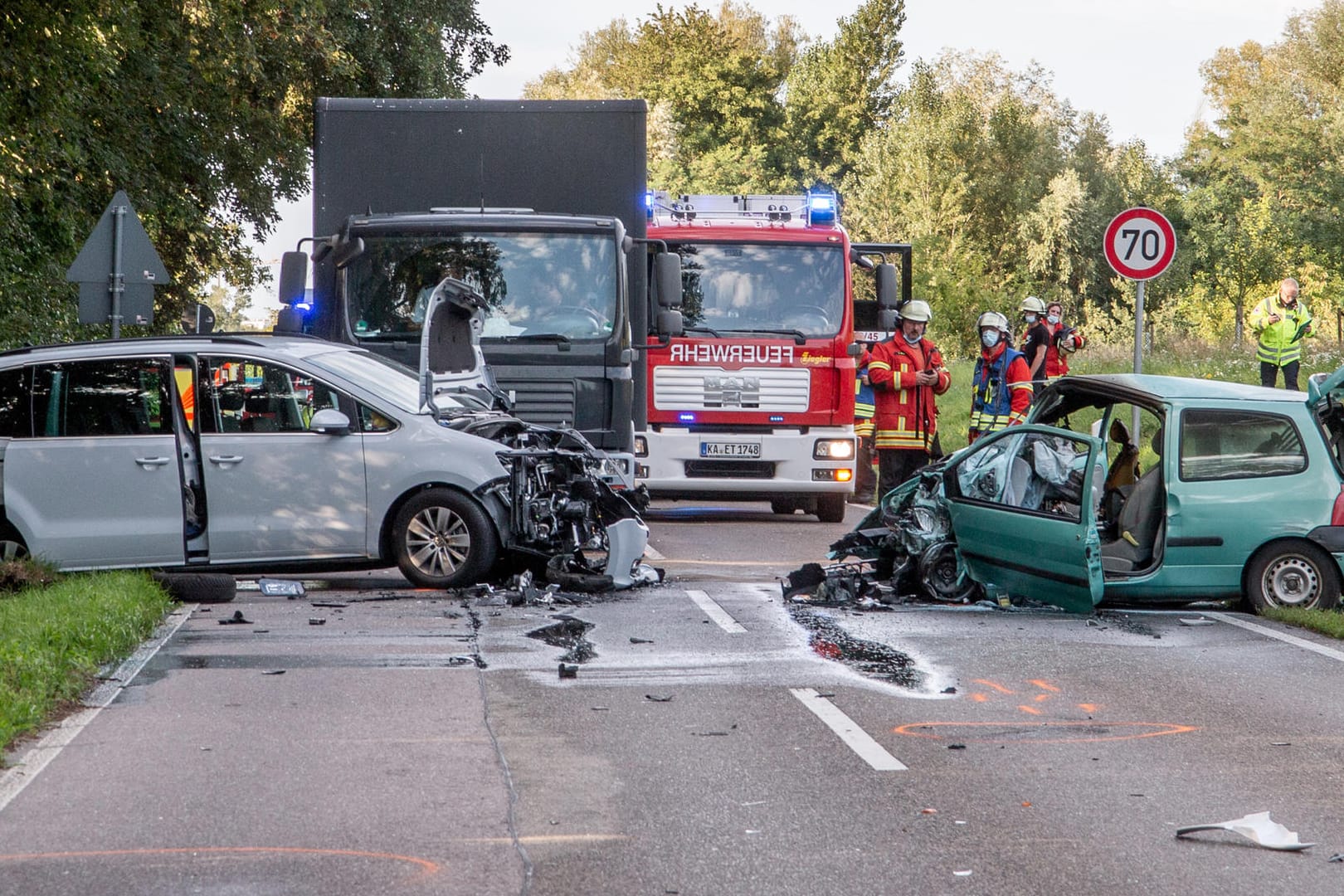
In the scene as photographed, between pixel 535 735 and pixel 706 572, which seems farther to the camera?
pixel 706 572

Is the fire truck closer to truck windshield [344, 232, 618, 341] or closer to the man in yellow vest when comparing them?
truck windshield [344, 232, 618, 341]

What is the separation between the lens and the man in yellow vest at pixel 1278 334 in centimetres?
2139

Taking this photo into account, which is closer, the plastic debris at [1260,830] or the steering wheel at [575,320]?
the plastic debris at [1260,830]

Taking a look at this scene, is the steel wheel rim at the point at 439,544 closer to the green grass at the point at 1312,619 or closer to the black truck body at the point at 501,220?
the black truck body at the point at 501,220

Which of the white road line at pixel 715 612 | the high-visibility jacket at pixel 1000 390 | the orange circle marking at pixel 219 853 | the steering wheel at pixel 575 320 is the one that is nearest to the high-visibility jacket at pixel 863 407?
the high-visibility jacket at pixel 1000 390

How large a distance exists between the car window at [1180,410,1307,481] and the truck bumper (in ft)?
21.5

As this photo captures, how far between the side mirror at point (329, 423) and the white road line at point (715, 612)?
96.0 inches

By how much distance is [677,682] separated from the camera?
26.1ft

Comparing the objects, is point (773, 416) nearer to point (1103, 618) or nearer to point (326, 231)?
point (326, 231)

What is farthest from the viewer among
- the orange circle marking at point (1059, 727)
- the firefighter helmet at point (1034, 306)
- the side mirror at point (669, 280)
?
the firefighter helmet at point (1034, 306)

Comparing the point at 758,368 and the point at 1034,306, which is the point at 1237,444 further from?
the point at 1034,306

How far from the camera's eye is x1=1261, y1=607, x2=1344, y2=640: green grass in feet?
31.4

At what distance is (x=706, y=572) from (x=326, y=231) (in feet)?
13.9

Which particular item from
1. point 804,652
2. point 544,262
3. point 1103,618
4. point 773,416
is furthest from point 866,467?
point 804,652
